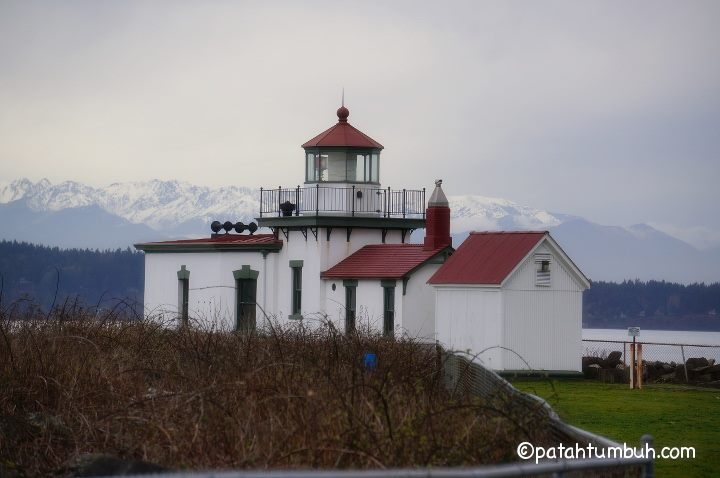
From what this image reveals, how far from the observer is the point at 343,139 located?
42094mm

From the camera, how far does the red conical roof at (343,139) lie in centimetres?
4197

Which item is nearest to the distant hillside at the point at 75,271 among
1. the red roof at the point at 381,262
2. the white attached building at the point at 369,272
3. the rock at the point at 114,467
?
the white attached building at the point at 369,272

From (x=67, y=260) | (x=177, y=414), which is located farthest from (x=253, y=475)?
(x=67, y=260)

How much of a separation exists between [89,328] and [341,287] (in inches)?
689

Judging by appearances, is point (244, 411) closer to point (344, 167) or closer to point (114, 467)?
point (114, 467)

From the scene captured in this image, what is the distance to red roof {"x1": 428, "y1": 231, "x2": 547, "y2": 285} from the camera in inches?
1355

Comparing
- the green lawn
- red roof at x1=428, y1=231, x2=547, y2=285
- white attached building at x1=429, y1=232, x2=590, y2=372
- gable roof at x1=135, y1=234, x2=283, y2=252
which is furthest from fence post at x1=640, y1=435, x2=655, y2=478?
gable roof at x1=135, y1=234, x2=283, y2=252

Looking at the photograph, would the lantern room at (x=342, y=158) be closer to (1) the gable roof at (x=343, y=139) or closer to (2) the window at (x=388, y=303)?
(1) the gable roof at (x=343, y=139)

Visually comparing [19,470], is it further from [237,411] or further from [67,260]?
[67,260]

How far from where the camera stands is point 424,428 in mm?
13461

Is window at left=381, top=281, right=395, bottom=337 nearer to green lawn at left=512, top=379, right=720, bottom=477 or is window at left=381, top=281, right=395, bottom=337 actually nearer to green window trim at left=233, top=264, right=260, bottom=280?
green window trim at left=233, top=264, right=260, bottom=280

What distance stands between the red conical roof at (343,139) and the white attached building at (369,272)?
0.15 ft

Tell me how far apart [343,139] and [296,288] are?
16.4ft

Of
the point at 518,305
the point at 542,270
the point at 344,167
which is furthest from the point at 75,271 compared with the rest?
the point at 518,305
